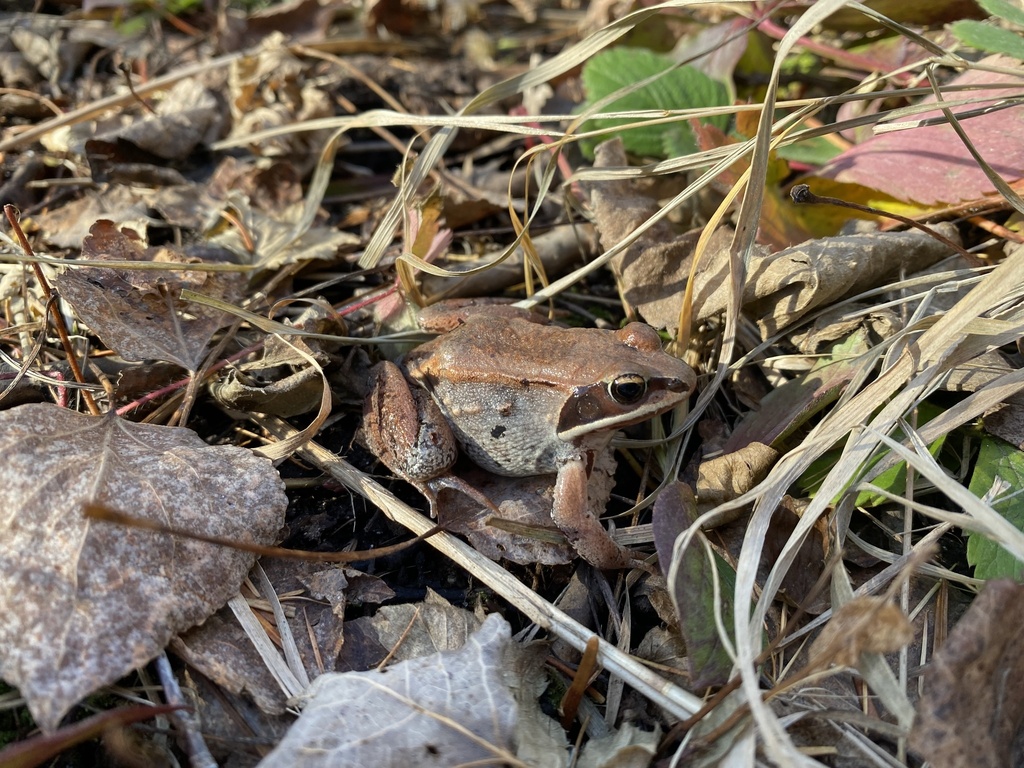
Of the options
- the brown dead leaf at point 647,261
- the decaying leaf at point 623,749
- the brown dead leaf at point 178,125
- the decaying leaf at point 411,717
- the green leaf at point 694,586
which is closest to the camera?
the decaying leaf at point 411,717

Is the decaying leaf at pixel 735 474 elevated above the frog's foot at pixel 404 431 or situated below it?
below

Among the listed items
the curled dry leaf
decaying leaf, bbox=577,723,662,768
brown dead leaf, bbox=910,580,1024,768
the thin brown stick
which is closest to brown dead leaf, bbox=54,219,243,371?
the thin brown stick

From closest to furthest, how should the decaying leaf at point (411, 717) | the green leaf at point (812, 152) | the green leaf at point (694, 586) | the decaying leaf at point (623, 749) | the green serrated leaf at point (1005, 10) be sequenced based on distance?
the decaying leaf at point (411, 717) → the decaying leaf at point (623, 749) → the green leaf at point (694, 586) → the green serrated leaf at point (1005, 10) → the green leaf at point (812, 152)

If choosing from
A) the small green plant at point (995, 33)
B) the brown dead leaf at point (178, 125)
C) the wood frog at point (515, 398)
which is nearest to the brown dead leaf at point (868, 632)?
the wood frog at point (515, 398)

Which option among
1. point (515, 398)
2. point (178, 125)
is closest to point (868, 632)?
point (515, 398)

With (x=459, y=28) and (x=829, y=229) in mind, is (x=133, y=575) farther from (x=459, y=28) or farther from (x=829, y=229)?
(x=459, y=28)

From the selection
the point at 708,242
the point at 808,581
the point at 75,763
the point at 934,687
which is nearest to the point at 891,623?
the point at 934,687

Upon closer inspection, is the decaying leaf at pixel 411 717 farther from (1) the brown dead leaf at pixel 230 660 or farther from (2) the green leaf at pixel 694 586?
(2) the green leaf at pixel 694 586
